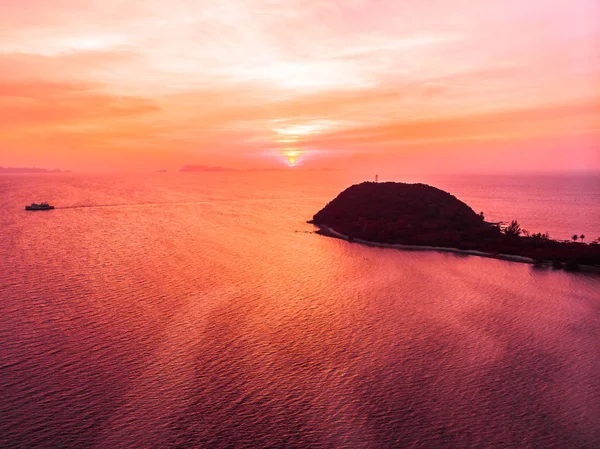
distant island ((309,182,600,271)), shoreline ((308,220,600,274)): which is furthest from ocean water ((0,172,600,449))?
distant island ((309,182,600,271))

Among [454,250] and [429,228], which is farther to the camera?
[429,228]

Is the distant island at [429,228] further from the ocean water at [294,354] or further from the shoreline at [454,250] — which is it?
the ocean water at [294,354]

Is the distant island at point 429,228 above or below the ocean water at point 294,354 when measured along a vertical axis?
above

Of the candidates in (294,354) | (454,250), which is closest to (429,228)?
(454,250)

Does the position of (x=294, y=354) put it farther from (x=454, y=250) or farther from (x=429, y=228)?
(x=429, y=228)

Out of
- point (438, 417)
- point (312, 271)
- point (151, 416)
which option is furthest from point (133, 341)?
point (312, 271)

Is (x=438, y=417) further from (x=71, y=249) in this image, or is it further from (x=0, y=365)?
(x=71, y=249)

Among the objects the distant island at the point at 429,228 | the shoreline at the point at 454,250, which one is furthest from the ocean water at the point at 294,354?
the distant island at the point at 429,228
